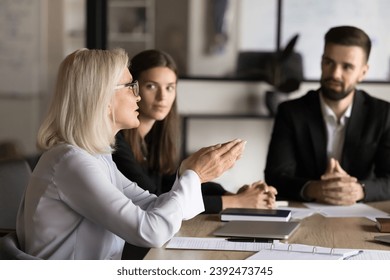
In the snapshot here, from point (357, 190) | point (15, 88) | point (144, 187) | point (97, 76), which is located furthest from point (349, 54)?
point (15, 88)

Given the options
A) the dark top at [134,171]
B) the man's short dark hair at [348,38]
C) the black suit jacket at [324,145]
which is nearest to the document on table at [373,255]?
the dark top at [134,171]

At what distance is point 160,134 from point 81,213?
1191mm

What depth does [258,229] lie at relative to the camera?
1.95 meters

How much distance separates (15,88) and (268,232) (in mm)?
4296

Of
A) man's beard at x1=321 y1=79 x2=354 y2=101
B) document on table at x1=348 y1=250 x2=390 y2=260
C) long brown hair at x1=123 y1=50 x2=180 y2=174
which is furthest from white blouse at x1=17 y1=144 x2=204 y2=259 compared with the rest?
man's beard at x1=321 y1=79 x2=354 y2=101

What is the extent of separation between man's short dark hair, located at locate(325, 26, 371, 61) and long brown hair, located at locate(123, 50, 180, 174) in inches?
28.8

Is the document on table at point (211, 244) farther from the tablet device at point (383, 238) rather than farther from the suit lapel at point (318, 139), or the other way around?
the suit lapel at point (318, 139)

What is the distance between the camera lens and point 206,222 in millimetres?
2156

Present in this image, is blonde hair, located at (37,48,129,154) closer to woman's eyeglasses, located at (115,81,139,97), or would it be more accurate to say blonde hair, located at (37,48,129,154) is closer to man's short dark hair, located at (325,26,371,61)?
woman's eyeglasses, located at (115,81,139,97)

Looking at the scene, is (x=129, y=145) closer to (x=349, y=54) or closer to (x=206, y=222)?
(x=206, y=222)

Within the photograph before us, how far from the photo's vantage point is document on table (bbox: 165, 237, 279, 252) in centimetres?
178

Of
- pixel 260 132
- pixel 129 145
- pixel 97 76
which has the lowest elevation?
pixel 260 132

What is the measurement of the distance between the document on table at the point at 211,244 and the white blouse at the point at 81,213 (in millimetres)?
77

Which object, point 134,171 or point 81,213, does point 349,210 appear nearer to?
point 134,171
